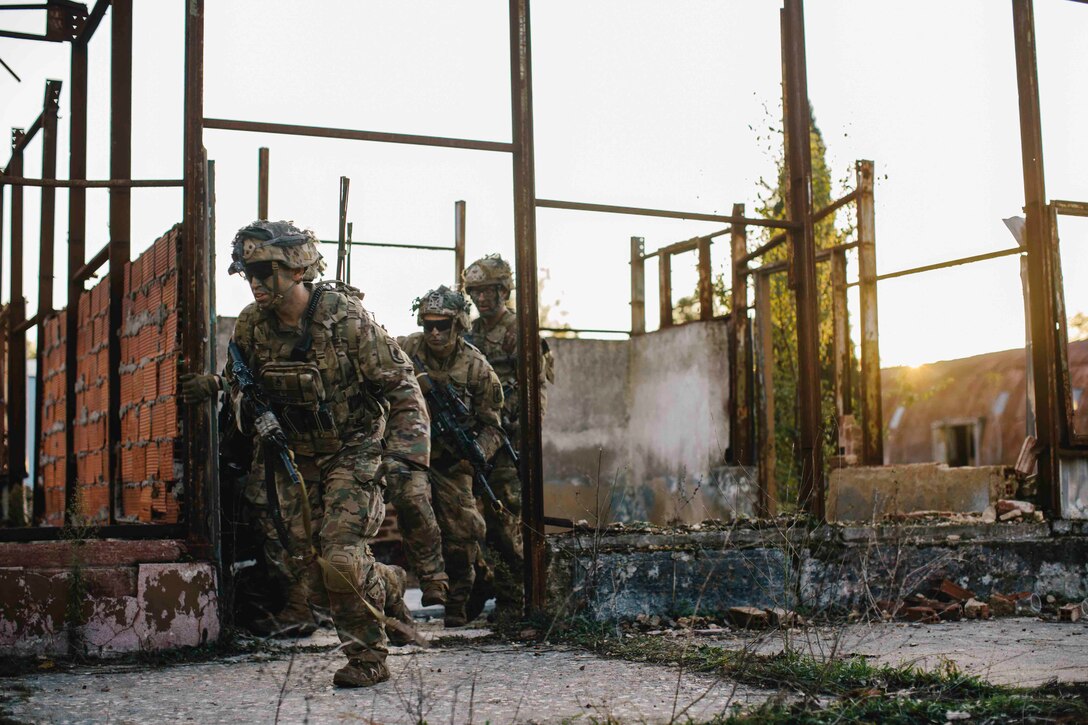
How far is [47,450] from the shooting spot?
30.1ft

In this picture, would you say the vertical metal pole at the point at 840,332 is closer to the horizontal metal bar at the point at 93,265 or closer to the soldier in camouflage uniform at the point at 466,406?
the soldier in camouflage uniform at the point at 466,406

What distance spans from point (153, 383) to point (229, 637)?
1.41m

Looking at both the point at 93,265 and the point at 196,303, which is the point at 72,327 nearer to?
the point at 93,265

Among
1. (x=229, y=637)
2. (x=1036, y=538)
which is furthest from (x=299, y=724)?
(x=1036, y=538)

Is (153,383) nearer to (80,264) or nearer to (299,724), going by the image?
(80,264)

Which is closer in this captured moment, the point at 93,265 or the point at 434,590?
the point at 434,590

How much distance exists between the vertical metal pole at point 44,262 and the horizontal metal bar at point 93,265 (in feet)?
5.19

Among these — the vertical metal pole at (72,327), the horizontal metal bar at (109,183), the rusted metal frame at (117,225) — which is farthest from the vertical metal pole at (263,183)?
the horizontal metal bar at (109,183)

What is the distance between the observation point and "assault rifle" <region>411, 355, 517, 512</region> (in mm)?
6594

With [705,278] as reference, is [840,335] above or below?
below

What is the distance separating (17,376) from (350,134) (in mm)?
5625

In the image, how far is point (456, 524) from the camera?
654cm

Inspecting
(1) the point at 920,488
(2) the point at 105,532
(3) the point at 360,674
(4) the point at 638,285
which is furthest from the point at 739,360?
(3) the point at 360,674

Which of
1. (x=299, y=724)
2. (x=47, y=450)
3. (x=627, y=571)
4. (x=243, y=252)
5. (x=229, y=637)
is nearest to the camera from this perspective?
(x=299, y=724)
